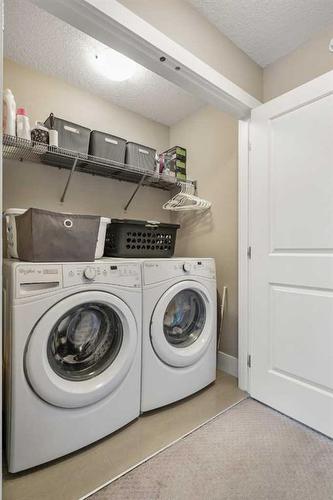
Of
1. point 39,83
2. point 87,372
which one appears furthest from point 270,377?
point 39,83

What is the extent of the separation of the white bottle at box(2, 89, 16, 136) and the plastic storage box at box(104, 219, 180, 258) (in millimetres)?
787

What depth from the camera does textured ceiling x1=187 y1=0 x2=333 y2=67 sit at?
1488 millimetres

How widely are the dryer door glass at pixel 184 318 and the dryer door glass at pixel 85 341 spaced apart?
41cm

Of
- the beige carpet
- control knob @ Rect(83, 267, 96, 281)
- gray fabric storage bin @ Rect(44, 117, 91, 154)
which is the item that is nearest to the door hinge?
the beige carpet

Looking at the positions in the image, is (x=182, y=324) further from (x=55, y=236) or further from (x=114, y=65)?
(x=114, y=65)

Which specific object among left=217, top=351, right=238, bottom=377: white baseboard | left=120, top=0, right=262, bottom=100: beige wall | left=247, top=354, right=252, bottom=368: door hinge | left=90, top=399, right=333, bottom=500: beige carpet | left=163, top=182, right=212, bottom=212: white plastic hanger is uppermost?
left=120, top=0, right=262, bottom=100: beige wall

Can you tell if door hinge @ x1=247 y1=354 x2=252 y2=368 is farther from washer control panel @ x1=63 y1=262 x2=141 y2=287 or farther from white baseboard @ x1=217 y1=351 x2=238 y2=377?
washer control panel @ x1=63 y1=262 x2=141 y2=287

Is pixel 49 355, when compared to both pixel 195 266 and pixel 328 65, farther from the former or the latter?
pixel 328 65

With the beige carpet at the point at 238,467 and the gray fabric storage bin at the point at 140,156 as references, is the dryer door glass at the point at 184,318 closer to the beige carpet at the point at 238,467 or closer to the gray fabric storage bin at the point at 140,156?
the beige carpet at the point at 238,467

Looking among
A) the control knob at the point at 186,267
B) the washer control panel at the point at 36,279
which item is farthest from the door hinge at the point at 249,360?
the washer control panel at the point at 36,279

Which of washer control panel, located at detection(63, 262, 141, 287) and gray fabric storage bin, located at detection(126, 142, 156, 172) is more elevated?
gray fabric storage bin, located at detection(126, 142, 156, 172)

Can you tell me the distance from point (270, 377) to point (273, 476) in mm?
568

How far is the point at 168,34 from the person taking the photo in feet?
4.49

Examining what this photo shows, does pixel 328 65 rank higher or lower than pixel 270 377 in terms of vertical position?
higher
